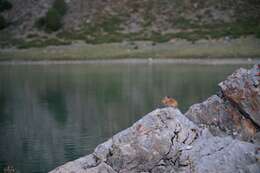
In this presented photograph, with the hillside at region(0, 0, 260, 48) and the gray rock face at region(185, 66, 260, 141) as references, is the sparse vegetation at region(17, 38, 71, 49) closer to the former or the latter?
the hillside at region(0, 0, 260, 48)

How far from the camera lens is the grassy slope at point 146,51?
69.2 metres

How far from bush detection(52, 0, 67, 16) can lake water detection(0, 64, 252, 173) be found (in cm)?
2597

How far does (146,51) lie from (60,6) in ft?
87.3

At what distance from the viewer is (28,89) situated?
5288 cm

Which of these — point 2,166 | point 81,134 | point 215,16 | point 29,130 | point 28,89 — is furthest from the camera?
point 215,16

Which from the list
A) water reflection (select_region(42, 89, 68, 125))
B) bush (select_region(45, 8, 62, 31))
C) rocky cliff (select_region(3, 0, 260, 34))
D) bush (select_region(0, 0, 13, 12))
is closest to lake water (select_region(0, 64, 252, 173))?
water reflection (select_region(42, 89, 68, 125))

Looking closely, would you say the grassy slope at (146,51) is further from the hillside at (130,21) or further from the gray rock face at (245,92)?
the gray rock face at (245,92)

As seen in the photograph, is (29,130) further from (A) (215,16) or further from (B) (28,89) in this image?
(A) (215,16)

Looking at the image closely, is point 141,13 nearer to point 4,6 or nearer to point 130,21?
point 130,21

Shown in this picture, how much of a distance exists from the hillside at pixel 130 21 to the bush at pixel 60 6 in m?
0.54

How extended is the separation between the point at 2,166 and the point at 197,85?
2525 cm

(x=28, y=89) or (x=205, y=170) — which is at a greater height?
(x=205, y=170)

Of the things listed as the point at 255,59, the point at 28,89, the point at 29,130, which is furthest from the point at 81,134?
the point at 255,59

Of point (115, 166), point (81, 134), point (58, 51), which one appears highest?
point (115, 166)
